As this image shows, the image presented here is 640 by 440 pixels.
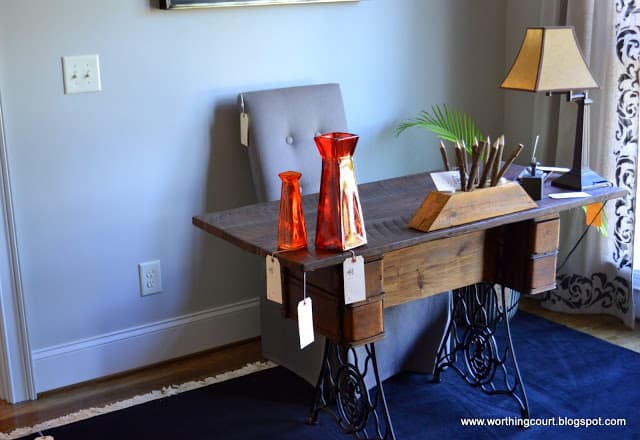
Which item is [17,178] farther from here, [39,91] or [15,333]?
[15,333]

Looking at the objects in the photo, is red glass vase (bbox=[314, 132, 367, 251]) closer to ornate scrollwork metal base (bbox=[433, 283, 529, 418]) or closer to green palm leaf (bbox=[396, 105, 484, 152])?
ornate scrollwork metal base (bbox=[433, 283, 529, 418])

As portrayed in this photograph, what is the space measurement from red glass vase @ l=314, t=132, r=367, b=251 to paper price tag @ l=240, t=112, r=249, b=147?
947 mm

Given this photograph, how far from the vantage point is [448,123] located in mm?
3568

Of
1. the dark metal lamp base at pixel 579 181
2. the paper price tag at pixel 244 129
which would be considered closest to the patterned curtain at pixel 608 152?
the dark metal lamp base at pixel 579 181

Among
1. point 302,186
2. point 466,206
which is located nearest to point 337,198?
point 466,206

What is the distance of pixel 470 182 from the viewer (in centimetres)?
227

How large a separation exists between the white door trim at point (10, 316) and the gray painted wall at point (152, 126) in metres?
0.04

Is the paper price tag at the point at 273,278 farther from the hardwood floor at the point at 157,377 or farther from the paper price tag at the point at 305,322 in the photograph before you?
the hardwood floor at the point at 157,377

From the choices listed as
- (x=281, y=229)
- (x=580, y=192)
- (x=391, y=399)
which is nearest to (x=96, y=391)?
(x=391, y=399)

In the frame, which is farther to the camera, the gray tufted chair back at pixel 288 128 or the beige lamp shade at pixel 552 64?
the gray tufted chair back at pixel 288 128

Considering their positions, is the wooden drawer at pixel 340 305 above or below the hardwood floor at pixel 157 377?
above

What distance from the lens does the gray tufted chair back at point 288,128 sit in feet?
9.66

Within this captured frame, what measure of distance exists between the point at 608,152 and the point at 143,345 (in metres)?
1.96

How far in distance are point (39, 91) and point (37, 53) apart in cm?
12
